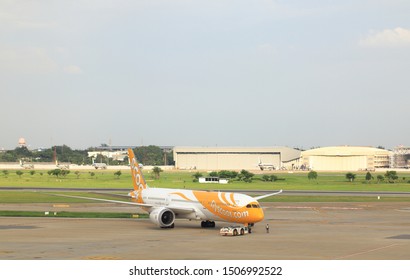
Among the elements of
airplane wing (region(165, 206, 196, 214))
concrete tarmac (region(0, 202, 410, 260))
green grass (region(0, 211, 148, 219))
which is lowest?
concrete tarmac (region(0, 202, 410, 260))


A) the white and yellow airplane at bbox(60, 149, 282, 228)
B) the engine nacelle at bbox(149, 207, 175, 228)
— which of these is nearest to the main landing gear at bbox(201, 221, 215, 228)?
the white and yellow airplane at bbox(60, 149, 282, 228)

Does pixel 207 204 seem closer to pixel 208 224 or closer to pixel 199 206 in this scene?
pixel 199 206

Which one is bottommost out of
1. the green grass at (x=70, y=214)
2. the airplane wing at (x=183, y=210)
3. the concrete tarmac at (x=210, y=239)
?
the concrete tarmac at (x=210, y=239)

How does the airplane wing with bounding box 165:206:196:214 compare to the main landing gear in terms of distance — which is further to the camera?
the main landing gear

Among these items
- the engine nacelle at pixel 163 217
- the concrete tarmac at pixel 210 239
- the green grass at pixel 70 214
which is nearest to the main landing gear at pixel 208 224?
the concrete tarmac at pixel 210 239

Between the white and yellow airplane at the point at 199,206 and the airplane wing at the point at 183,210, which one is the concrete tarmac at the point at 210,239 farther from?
the airplane wing at the point at 183,210

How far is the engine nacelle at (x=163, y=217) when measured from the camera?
74.8 meters

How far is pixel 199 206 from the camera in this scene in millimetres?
74875

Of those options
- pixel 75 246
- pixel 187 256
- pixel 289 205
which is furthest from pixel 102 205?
pixel 187 256

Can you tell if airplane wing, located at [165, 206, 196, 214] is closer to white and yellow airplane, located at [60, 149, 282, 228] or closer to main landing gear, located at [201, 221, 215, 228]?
white and yellow airplane, located at [60, 149, 282, 228]

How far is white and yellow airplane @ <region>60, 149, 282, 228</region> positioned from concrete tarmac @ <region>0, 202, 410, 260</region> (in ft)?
4.59

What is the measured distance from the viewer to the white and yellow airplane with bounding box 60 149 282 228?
232ft
